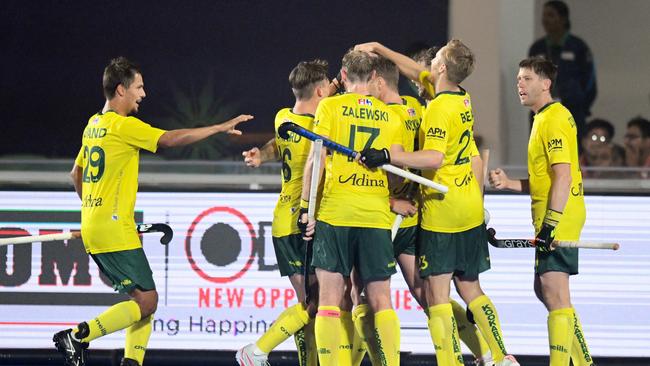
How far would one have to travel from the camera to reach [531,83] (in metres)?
7.10

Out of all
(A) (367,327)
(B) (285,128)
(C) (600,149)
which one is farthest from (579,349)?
(C) (600,149)

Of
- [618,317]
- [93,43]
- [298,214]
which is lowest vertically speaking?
[618,317]

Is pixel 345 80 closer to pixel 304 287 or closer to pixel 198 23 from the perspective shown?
pixel 304 287

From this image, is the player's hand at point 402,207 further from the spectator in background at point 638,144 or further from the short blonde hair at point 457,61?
the spectator in background at point 638,144

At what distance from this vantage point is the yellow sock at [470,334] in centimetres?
737

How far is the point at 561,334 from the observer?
23.2ft

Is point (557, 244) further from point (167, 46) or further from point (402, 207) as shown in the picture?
point (167, 46)

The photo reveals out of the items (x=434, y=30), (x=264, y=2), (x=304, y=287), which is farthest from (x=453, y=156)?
(x=264, y=2)

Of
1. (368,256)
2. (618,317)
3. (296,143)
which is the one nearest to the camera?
(368,256)

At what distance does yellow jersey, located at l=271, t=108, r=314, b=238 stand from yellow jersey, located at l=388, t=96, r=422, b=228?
52cm

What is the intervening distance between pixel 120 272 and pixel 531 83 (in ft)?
7.91

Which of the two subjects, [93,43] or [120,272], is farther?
[93,43]

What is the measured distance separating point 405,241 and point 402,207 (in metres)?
0.31

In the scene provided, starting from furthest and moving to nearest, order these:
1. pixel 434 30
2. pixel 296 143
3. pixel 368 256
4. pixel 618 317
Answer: pixel 434 30
pixel 618 317
pixel 296 143
pixel 368 256
